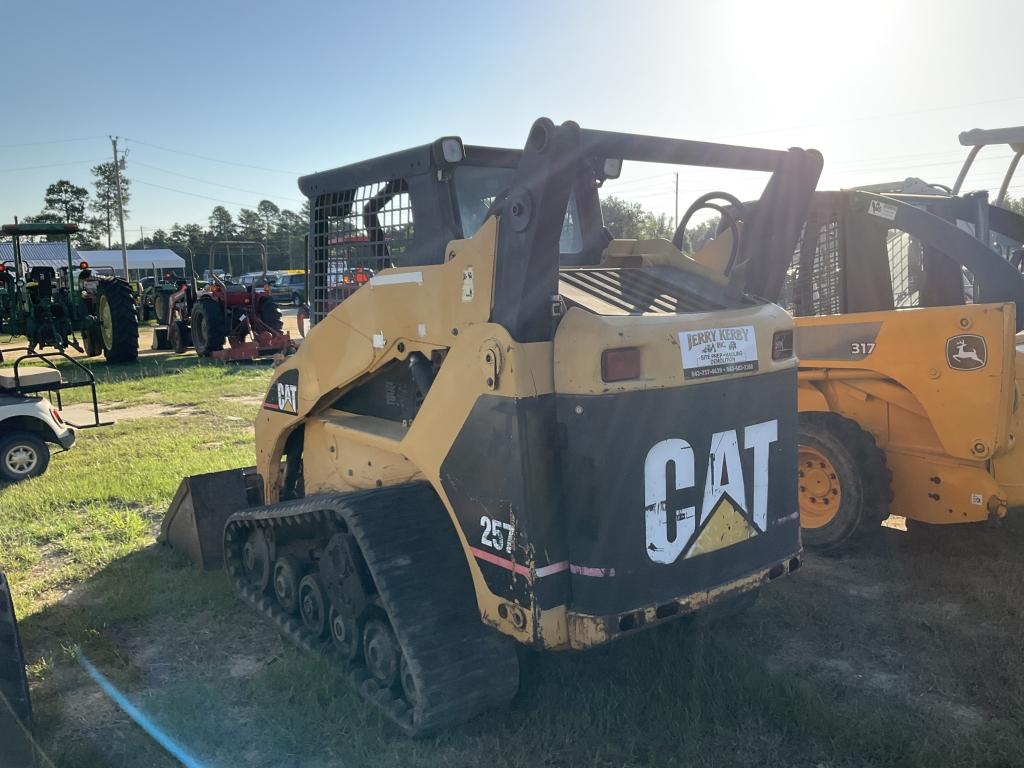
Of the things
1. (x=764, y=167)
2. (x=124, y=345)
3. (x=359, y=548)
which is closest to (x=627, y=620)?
(x=359, y=548)

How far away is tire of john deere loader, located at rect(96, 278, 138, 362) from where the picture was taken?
1441cm

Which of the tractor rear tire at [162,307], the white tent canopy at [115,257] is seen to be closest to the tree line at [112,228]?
the white tent canopy at [115,257]

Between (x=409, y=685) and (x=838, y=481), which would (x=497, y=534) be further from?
(x=838, y=481)

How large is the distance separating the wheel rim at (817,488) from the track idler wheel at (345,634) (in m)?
2.88

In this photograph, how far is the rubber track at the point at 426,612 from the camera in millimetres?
2908

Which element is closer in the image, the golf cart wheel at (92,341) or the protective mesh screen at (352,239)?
the protective mesh screen at (352,239)

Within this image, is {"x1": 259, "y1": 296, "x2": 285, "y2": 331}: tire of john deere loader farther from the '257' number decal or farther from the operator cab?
the '257' number decal

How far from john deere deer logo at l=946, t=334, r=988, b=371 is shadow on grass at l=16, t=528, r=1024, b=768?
121 centimetres

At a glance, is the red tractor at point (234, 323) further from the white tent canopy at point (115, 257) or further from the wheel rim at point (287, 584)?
the white tent canopy at point (115, 257)

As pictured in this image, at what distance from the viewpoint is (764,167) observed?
3.36 m

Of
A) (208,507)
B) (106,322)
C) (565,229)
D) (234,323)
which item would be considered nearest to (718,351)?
(565,229)

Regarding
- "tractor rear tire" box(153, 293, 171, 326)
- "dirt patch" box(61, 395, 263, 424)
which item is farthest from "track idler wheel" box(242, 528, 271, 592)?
"tractor rear tire" box(153, 293, 171, 326)

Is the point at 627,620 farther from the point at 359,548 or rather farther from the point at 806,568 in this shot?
the point at 806,568

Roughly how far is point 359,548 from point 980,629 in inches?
119
